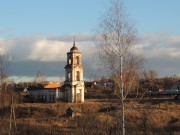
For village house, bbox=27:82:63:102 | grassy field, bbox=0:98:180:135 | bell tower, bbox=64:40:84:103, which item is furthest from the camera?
village house, bbox=27:82:63:102

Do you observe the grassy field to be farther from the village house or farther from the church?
the village house

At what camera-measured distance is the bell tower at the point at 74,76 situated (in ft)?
213

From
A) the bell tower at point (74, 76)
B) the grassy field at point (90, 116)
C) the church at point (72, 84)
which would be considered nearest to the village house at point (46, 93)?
the church at point (72, 84)

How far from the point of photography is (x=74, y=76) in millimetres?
65688

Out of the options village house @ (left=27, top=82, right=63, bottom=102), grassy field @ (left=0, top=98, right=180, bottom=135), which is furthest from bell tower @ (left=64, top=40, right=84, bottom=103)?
grassy field @ (left=0, top=98, right=180, bottom=135)

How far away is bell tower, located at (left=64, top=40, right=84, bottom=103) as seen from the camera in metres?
65.0

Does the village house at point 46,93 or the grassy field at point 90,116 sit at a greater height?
the village house at point 46,93

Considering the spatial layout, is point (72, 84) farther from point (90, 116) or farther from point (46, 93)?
point (90, 116)

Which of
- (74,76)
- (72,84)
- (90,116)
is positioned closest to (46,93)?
(72,84)

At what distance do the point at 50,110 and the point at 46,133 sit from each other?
82.8ft

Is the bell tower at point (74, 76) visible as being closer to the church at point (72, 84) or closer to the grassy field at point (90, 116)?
the church at point (72, 84)

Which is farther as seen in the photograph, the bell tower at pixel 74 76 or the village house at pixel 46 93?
the village house at pixel 46 93

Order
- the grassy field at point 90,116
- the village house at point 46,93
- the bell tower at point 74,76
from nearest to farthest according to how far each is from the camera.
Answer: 1. the grassy field at point 90,116
2. the bell tower at point 74,76
3. the village house at point 46,93

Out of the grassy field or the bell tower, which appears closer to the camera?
the grassy field
